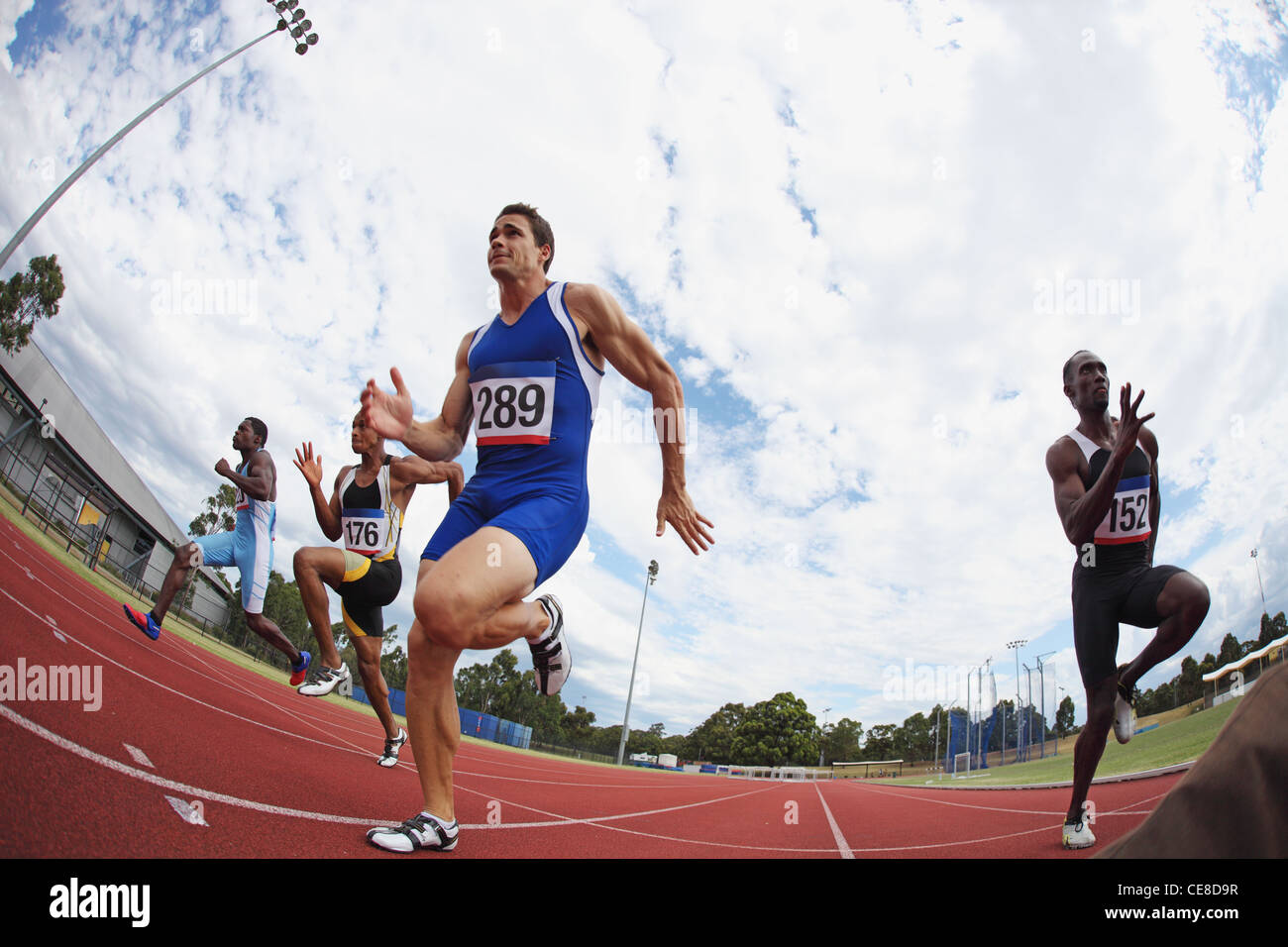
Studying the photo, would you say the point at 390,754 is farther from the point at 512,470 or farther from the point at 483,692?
the point at 483,692

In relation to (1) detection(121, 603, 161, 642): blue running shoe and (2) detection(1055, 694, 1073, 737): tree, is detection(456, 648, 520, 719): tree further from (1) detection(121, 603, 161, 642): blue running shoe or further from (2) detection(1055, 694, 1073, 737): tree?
(2) detection(1055, 694, 1073, 737): tree

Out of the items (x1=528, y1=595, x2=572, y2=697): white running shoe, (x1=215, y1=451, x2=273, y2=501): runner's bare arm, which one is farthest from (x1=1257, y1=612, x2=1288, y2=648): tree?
→ (x1=215, y1=451, x2=273, y2=501): runner's bare arm

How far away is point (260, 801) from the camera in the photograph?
230 centimetres

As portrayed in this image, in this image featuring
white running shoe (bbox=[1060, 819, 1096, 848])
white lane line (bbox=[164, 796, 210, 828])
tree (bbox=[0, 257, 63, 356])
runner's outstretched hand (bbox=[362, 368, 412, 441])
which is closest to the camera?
white lane line (bbox=[164, 796, 210, 828])

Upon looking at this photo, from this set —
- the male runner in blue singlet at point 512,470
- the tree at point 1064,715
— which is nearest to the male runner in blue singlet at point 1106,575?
the male runner in blue singlet at point 512,470

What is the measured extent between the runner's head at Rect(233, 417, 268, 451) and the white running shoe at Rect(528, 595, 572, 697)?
4.58m

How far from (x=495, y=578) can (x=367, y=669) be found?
3089 millimetres

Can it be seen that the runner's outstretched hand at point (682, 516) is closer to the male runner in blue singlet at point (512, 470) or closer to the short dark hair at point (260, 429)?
the male runner in blue singlet at point (512, 470)

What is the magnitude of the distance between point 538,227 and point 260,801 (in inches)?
116

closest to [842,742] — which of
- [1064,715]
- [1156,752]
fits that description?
[1064,715]

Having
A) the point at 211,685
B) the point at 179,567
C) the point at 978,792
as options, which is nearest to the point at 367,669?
the point at 179,567

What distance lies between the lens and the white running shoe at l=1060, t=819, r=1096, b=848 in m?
2.94
